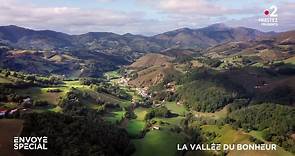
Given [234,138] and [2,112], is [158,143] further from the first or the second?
[2,112]

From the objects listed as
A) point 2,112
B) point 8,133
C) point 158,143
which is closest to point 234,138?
point 158,143

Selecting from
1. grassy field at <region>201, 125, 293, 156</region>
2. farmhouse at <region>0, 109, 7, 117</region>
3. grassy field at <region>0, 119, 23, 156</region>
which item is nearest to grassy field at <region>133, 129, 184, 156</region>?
grassy field at <region>201, 125, 293, 156</region>

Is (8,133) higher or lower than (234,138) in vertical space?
higher

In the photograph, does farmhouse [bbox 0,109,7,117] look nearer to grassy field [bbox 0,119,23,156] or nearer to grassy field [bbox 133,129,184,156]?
grassy field [bbox 0,119,23,156]

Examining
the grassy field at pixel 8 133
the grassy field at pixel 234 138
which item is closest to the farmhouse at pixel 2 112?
the grassy field at pixel 8 133

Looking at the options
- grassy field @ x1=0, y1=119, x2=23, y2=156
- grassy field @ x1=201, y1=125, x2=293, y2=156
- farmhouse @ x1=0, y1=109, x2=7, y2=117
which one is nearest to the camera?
grassy field @ x1=0, y1=119, x2=23, y2=156

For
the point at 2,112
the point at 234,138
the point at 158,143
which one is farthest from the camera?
the point at 234,138

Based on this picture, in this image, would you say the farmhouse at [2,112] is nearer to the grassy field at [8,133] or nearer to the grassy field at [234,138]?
the grassy field at [8,133]

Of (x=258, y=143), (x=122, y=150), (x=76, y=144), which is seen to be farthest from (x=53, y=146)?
(x=258, y=143)

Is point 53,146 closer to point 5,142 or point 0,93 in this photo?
point 5,142
